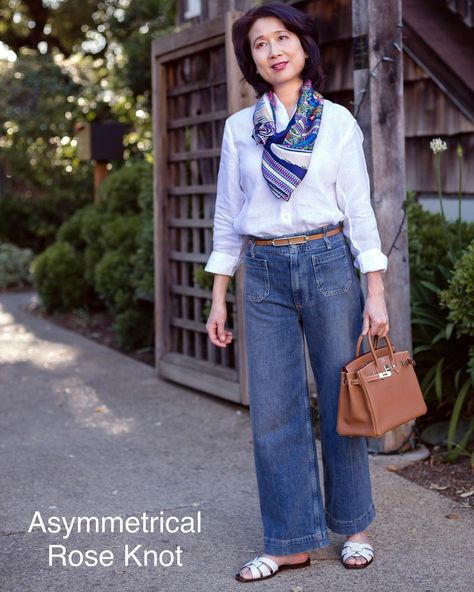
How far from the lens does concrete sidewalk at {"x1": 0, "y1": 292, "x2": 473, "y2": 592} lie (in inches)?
127

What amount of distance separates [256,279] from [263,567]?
3.18ft

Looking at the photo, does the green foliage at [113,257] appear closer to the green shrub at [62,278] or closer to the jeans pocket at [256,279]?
the green shrub at [62,278]

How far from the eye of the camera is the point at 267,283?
315 cm

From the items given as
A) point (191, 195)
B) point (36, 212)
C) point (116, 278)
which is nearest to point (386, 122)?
point (191, 195)

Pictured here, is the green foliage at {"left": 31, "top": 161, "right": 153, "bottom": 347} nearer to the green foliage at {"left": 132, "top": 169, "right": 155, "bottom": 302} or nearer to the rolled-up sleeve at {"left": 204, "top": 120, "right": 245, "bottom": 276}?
the green foliage at {"left": 132, "top": 169, "right": 155, "bottom": 302}

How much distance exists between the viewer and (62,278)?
29.5 ft

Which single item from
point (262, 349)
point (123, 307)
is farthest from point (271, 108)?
point (123, 307)

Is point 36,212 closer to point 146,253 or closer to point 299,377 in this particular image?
point 146,253

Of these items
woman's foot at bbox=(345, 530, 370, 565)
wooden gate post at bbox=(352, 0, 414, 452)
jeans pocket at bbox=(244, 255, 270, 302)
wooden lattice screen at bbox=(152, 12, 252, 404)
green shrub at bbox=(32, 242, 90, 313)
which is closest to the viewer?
jeans pocket at bbox=(244, 255, 270, 302)

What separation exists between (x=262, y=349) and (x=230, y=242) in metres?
0.39

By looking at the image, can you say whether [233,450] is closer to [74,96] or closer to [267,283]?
[267,283]

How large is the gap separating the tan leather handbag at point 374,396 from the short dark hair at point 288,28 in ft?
2.95

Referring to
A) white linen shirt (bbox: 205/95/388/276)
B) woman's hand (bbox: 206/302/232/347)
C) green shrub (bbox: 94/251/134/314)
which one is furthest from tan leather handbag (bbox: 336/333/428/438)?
green shrub (bbox: 94/251/134/314)

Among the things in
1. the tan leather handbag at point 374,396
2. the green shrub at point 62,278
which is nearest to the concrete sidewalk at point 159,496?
the tan leather handbag at point 374,396
